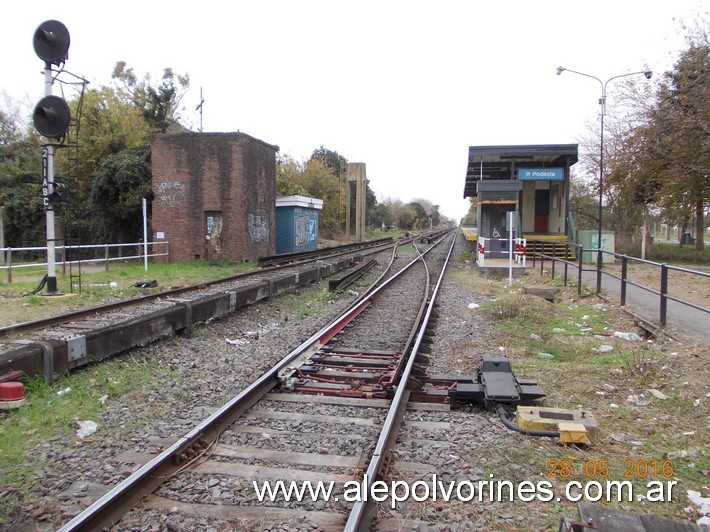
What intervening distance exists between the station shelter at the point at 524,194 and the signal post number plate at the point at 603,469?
16252 mm

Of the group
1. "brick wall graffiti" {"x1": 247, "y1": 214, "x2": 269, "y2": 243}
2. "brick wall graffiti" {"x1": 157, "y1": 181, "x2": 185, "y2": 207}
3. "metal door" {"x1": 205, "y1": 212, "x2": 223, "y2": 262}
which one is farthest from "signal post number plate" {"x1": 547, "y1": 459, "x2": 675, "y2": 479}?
"brick wall graffiti" {"x1": 157, "y1": 181, "x2": 185, "y2": 207}

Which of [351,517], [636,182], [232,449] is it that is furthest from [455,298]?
[636,182]

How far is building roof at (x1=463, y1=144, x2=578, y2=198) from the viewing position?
83.7 ft

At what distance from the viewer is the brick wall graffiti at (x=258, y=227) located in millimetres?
24141

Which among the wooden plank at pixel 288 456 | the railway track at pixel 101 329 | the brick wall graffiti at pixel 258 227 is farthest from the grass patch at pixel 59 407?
the brick wall graffiti at pixel 258 227

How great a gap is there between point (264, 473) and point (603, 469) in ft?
8.25

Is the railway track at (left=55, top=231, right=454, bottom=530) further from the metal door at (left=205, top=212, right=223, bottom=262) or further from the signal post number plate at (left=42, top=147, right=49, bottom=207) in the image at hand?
the metal door at (left=205, top=212, right=223, bottom=262)

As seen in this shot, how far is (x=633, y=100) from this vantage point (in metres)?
25.9

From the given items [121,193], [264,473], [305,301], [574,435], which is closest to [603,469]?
[574,435]

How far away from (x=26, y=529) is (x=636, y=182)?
86.8 feet

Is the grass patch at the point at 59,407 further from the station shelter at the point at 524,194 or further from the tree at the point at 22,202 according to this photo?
the tree at the point at 22,202

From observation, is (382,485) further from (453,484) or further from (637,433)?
(637,433)

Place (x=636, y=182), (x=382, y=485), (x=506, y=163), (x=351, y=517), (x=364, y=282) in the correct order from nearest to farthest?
(x=351, y=517) < (x=382, y=485) < (x=364, y=282) < (x=636, y=182) < (x=506, y=163)

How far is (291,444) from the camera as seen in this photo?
458 centimetres
